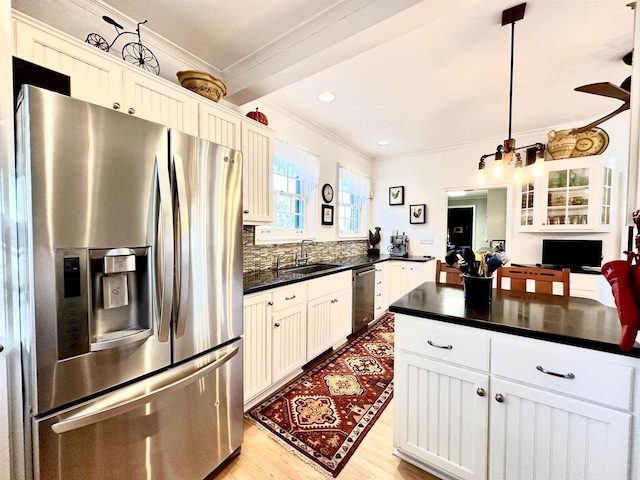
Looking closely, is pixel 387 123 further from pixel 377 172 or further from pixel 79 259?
pixel 79 259

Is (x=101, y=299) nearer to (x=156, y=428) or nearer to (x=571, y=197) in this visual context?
(x=156, y=428)

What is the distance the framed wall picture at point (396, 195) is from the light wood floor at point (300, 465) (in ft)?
12.6

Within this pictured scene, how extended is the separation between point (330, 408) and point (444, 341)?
3.70ft

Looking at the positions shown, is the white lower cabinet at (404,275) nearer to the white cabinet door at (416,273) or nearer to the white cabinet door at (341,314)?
the white cabinet door at (416,273)

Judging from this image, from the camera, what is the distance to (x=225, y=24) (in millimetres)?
1796

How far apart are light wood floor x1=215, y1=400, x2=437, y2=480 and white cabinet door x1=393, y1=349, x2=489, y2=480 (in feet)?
0.43

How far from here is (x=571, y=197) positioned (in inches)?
136

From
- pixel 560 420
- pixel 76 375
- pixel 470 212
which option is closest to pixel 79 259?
pixel 76 375

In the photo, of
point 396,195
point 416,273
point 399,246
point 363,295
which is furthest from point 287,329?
point 396,195

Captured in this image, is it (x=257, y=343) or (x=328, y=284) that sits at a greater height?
(x=328, y=284)

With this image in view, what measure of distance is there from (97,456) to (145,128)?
1.30 metres

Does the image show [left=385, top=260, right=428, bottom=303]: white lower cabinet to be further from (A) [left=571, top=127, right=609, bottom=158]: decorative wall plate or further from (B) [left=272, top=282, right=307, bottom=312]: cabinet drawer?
(A) [left=571, top=127, right=609, bottom=158]: decorative wall plate

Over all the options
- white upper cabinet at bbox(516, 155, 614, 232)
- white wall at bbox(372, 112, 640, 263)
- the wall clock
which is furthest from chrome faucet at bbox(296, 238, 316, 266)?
white upper cabinet at bbox(516, 155, 614, 232)

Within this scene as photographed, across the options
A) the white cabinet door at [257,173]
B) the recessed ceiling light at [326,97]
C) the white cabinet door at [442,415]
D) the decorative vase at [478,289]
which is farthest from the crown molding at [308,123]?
the white cabinet door at [442,415]
